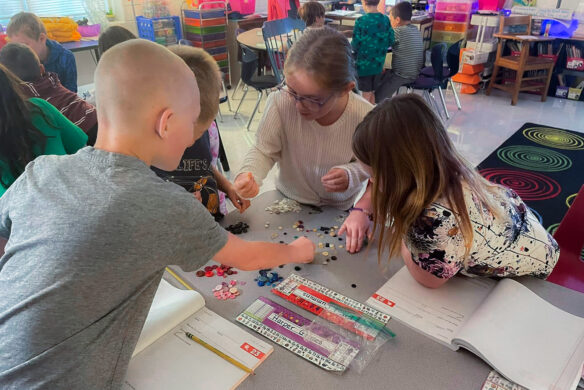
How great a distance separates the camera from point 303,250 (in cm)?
111

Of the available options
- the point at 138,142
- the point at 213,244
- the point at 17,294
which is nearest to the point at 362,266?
the point at 213,244

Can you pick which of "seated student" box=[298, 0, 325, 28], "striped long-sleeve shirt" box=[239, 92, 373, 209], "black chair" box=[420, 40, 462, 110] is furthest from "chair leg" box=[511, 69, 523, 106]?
"striped long-sleeve shirt" box=[239, 92, 373, 209]

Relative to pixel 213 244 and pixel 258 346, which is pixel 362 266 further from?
pixel 213 244

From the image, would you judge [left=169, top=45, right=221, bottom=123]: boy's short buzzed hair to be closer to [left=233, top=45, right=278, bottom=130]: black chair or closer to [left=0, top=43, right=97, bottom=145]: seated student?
[left=0, top=43, right=97, bottom=145]: seated student

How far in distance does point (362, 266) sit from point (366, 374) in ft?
1.21

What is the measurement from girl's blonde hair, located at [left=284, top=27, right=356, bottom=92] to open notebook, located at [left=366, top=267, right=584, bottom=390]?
26.5 inches

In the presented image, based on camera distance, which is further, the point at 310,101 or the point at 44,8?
the point at 44,8

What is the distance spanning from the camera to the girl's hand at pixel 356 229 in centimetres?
123

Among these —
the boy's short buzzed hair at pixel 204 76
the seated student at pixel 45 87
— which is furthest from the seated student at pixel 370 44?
the boy's short buzzed hair at pixel 204 76

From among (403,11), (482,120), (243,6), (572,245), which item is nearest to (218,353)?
(572,245)

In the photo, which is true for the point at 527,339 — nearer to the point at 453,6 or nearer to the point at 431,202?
the point at 431,202

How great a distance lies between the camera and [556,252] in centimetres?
121

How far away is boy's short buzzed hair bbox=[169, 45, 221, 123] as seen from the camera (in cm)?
121

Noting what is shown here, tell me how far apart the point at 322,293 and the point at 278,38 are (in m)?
4.08
